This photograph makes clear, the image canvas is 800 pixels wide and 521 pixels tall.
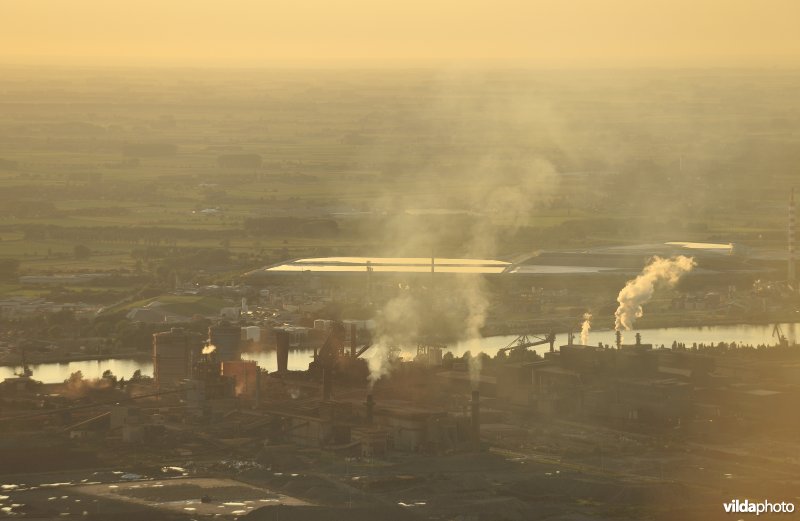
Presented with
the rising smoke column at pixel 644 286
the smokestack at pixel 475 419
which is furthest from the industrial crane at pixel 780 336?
the smokestack at pixel 475 419

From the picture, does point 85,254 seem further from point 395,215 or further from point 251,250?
point 395,215

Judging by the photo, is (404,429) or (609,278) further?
(609,278)

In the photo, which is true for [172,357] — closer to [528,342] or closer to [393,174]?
[528,342]

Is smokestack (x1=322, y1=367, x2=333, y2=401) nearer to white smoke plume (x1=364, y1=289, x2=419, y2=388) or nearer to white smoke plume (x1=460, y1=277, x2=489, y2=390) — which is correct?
white smoke plume (x1=364, y1=289, x2=419, y2=388)

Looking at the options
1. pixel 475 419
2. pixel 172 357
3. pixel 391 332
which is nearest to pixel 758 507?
pixel 475 419

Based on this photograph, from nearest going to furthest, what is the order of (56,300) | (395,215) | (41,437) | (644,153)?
(41,437)
(56,300)
(395,215)
(644,153)

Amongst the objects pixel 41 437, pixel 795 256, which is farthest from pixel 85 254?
pixel 41 437
